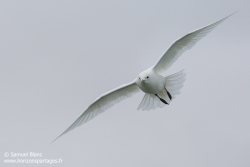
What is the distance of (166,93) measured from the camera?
22266mm

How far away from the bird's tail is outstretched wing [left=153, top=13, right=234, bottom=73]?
1.64 feet

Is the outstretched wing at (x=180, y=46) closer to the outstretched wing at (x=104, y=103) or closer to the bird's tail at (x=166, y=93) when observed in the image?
the bird's tail at (x=166, y=93)

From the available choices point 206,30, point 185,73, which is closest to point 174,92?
point 185,73

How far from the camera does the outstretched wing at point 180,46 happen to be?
21.3 metres

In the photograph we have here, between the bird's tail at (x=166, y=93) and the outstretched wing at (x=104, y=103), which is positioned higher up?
the outstretched wing at (x=104, y=103)

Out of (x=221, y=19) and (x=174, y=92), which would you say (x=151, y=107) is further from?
(x=221, y=19)

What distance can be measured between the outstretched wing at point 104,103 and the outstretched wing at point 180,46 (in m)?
1.30

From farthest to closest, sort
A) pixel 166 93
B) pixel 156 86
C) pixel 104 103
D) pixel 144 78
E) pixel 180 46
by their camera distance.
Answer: pixel 104 103 → pixel 166 93 → pixel 180 46 → pixel 156 86 → pixel 144 78

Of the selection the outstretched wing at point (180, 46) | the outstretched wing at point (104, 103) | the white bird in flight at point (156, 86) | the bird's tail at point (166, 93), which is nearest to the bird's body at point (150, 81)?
the white bird in flight at point (156, 86)

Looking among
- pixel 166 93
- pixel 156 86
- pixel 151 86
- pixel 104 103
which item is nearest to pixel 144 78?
pixel 151 86

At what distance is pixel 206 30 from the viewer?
21.4 metres

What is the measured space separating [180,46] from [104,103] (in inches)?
138

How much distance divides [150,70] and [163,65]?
3.02ft

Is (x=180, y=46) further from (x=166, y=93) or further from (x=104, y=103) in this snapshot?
(x=104, y=103)
